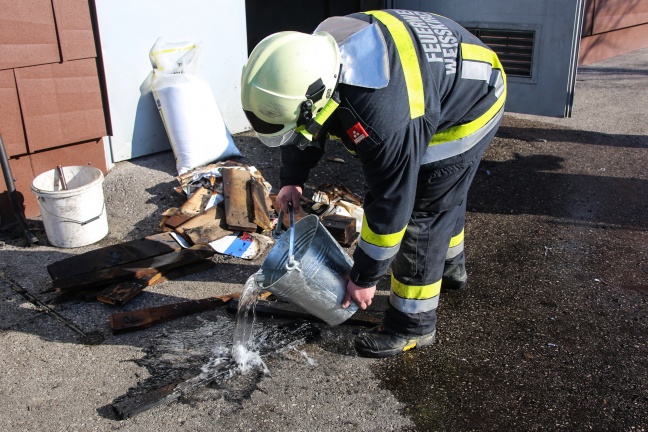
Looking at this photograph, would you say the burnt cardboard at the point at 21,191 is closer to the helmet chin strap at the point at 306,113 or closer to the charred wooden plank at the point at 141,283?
the charred wooden plank at the point at 141,283

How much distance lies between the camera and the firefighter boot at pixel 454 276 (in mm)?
4090

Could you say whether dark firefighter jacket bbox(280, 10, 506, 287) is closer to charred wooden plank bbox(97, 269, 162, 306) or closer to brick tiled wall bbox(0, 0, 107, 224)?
charred wooden plank bbox(97, 269, 162, 306)

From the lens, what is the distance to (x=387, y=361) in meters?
3.53

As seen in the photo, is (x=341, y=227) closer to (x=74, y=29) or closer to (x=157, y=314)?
(x=157, y=314)

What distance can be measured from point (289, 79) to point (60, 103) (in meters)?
3.09

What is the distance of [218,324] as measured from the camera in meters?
3.83

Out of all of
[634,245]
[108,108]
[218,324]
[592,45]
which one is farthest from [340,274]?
[592,45]

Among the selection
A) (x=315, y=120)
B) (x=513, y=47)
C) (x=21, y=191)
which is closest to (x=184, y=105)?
(x=21, y=191)

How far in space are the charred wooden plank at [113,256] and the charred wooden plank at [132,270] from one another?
1.3 inches

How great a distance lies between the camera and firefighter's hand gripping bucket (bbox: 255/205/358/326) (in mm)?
3217

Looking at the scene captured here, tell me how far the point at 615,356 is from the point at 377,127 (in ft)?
6.15

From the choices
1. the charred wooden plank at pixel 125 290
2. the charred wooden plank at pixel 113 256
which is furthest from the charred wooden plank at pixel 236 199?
the charred wooden plank at pixel 125 290

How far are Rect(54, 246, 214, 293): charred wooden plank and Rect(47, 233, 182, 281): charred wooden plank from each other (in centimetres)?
3

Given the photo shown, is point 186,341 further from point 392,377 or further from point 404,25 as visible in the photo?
point 404,25
